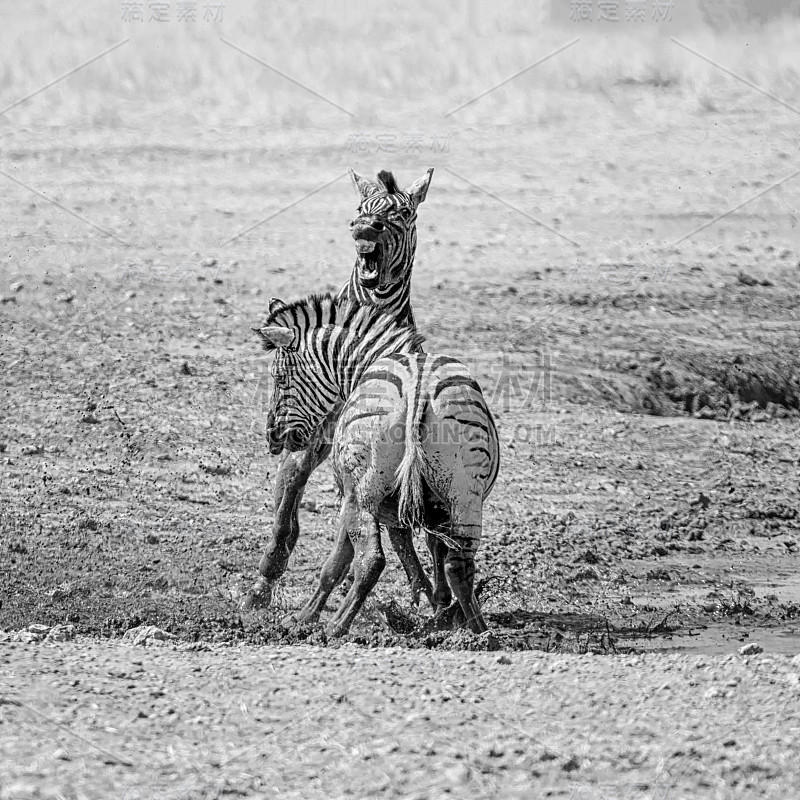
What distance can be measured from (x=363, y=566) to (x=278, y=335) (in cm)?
169

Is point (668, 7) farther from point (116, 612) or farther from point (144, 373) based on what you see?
point (116, 612)

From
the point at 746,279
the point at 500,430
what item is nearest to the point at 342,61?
the point at 746,279

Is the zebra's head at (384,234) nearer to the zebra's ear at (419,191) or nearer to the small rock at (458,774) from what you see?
the zebra's ear at (419,191)

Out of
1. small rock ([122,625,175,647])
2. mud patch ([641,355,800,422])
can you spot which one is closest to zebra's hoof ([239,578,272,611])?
small rock ([122,625,175,647])

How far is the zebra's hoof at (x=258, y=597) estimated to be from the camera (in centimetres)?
881

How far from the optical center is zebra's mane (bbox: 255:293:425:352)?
8.32 meters

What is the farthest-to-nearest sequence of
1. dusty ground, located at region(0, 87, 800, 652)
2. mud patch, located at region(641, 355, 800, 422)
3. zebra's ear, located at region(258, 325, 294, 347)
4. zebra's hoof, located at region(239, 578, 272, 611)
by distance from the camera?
1. mud patch, located at region(641, 355, 800, 422)
2. dusty ground, located at region(0, 87, 800, 652)
3. zebra's hoof, located at region(239, 578, 272, 611)
4. zebra's ear, located at region(258, 325, 294, 347)

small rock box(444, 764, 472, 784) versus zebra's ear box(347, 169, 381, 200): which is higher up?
zebra's ear box(347, 169, 381, 200)

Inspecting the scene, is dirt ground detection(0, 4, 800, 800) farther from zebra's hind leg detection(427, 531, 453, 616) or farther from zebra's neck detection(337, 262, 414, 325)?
zebra's neck detection(337, 262, 414, 325)

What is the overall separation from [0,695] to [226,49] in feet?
53.9

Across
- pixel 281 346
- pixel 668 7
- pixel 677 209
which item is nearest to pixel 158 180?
pixel 677 209

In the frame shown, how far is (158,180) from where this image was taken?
17828 mm

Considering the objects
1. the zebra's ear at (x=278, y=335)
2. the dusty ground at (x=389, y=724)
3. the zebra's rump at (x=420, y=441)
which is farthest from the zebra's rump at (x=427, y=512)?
the zebra's ear at (x=278, y=335)

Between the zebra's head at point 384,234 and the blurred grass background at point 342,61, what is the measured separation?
10425 mm
